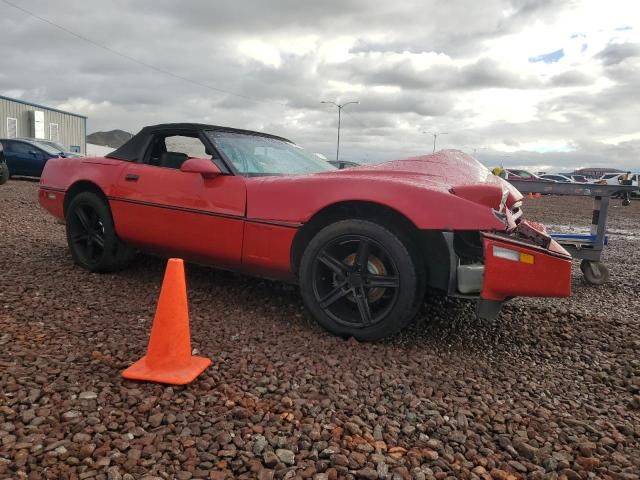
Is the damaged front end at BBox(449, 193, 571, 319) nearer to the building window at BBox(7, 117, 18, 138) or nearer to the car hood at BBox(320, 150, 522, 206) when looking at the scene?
the car hood at BBox(320, 150, 522, 206)

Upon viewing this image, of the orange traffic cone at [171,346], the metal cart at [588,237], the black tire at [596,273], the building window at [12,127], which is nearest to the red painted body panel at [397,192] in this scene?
the orange traffic cone at [171,346]

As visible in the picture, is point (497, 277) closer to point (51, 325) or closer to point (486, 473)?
point (486, 473)

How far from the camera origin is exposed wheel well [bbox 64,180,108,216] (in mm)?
4094

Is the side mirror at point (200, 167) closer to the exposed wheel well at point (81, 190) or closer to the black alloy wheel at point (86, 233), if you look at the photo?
the exposed wheel well at point (81, 190)

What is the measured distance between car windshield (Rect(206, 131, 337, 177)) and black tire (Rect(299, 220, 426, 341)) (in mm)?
911

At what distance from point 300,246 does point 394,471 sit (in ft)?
5.32

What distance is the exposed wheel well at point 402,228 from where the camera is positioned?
277 centimetres

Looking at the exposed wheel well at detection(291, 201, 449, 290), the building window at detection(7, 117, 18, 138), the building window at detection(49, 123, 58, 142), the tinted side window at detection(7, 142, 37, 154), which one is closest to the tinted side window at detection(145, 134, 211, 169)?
the exposed wheel well at detection(291, 201, 449, 290)

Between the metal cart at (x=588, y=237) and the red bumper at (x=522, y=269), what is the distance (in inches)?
92.4

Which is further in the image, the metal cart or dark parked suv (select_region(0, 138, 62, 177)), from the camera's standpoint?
dark parked suv (select_region(0, 138, 62, 177))

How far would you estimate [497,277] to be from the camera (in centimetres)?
261

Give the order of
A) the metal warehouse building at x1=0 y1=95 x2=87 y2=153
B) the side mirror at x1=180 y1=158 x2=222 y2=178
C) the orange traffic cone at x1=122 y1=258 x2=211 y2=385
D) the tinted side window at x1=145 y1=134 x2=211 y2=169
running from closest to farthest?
the orange traffic cone at x1=122 y1=258 x2=211 y2=385 < the side mirror at x1=180 y1=158 x2=222 y2=178 < the tinted side window at x1=145 y1=134 x2=211 y2=169 < the metal warehouse building at x1=0 y1=95 x2=87 y2=153

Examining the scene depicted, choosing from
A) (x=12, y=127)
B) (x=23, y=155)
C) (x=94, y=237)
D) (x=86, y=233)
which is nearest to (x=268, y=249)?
(x=94, y=237)

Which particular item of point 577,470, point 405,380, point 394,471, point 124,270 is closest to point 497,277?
point 405,380
